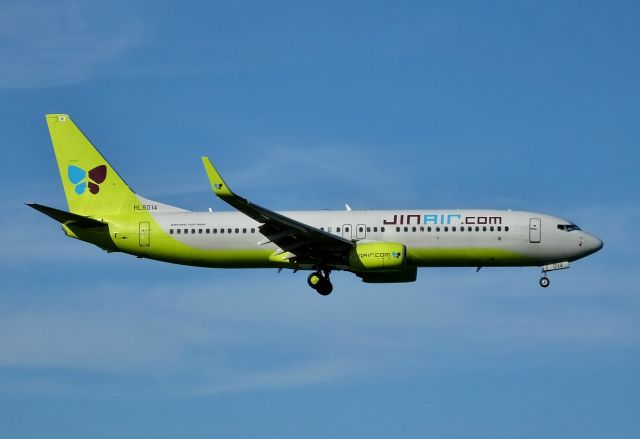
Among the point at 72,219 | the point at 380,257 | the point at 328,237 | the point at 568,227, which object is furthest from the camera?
the point at 72,219

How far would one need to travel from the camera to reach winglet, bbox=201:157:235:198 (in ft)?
190

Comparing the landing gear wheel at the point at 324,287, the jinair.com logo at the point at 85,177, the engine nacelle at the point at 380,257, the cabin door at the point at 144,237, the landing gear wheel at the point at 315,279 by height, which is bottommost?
the landing gear wheel at the point at 324,287

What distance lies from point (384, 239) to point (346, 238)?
7.04 feet

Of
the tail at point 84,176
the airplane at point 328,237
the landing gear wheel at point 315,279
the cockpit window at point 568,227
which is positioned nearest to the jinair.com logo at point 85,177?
the tail at point 84,176

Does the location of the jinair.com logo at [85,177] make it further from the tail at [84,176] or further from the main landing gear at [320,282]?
the main landing gear at [320,282]

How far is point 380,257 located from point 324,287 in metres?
5.07

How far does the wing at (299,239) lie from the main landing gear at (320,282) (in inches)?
33.7

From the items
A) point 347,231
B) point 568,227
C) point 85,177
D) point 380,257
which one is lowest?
point 380,257

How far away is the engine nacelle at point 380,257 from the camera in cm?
6425

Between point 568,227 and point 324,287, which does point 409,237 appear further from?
point 568,227

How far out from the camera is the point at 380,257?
64.3m

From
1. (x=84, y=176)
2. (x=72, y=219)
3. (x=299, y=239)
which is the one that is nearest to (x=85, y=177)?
(x=84, y=176)

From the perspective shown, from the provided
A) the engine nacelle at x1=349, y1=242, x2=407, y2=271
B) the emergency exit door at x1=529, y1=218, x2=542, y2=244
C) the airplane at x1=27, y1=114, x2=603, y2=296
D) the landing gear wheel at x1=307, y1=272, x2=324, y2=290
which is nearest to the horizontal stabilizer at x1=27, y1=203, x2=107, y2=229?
the airplane at x1=27, y1=114, x2=603, y2=296

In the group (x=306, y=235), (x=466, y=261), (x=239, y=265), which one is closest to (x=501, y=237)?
(x=466, y=261)
